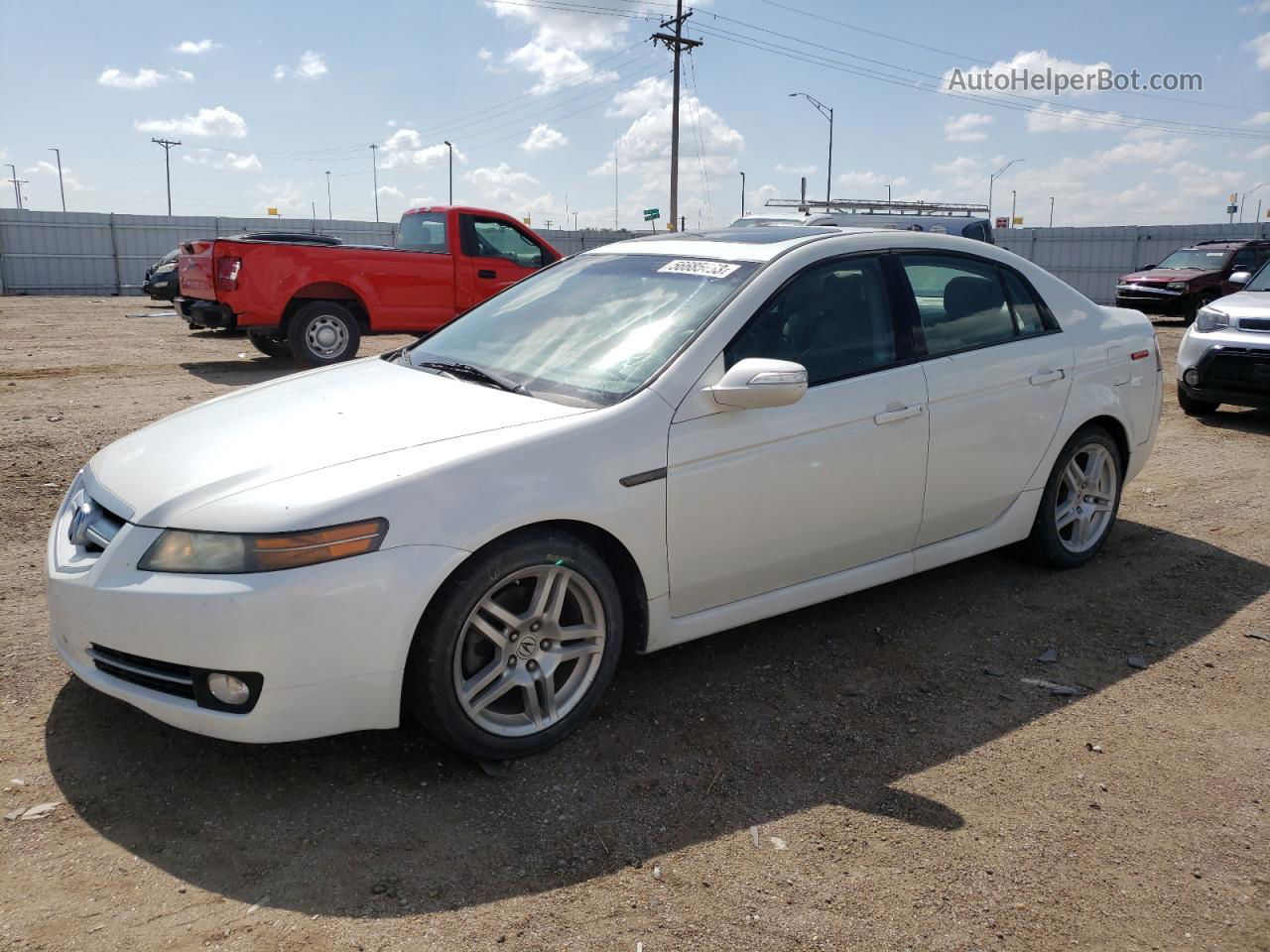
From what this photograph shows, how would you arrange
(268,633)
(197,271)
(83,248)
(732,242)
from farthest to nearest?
(83,248), (197,271), (732,242), (268,633)

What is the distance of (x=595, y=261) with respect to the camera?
448cm

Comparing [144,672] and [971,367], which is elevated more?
[971,367]

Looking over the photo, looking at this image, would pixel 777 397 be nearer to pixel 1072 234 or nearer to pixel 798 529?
pixel 798 529

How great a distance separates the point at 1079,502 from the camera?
509 centimetres

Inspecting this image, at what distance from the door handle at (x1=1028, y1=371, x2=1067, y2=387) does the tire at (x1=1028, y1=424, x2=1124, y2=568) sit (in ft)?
1.19

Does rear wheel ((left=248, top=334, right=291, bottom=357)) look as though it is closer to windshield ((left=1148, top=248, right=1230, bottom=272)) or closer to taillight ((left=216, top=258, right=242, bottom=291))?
taillight ((left=216, top=258, right=242, bottom=291))

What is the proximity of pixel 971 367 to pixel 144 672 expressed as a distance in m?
3.37

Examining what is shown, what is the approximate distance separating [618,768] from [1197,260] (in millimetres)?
22747

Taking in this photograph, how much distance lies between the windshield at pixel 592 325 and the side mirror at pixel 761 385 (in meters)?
0.27

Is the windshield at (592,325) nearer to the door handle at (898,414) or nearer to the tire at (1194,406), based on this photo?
the door handle at (898,414)

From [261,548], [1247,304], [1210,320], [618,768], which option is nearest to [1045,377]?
[618,768]

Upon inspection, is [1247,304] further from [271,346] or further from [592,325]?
[271,346]

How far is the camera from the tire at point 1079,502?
4.91 metres

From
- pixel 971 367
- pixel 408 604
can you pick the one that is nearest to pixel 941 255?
pixel 971 367
